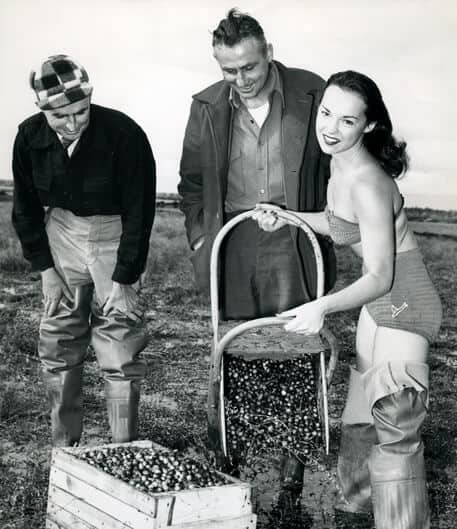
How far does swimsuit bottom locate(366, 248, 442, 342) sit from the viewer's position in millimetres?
3938

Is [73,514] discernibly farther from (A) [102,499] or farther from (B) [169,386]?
(B) [169,386]

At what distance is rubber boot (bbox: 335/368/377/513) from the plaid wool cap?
6.52ft

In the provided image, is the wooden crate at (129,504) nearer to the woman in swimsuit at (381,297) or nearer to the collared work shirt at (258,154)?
the woman in swimsuit at (381,297)

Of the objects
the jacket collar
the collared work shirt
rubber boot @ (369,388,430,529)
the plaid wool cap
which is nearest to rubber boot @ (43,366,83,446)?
the jacket collar

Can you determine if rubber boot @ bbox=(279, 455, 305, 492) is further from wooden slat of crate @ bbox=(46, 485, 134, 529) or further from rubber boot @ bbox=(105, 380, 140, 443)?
wooden slat of crate @ bbox=(46, 485, 134, 529)

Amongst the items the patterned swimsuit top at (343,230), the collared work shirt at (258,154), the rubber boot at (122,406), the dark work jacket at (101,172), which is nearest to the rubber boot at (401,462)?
the patterned swimsuit top at (343,230)

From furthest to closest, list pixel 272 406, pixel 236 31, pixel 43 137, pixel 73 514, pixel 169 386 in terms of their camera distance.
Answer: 1. pixel 169 386
2. pixel 43 137
3. pixel 236 31
4. pixel 272 406
5. pixel 73 514

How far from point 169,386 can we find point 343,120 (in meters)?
3.63

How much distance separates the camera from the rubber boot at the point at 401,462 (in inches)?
150

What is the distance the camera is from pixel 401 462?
3.81 m

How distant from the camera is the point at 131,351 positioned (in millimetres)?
4855

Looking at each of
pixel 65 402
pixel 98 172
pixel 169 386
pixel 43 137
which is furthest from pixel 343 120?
pixel 169 386

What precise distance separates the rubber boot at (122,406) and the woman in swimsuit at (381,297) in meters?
1.31

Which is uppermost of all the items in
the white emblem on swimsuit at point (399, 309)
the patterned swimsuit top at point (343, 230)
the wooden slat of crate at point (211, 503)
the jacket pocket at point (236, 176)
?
the jacket pocket at point (236, 176)
